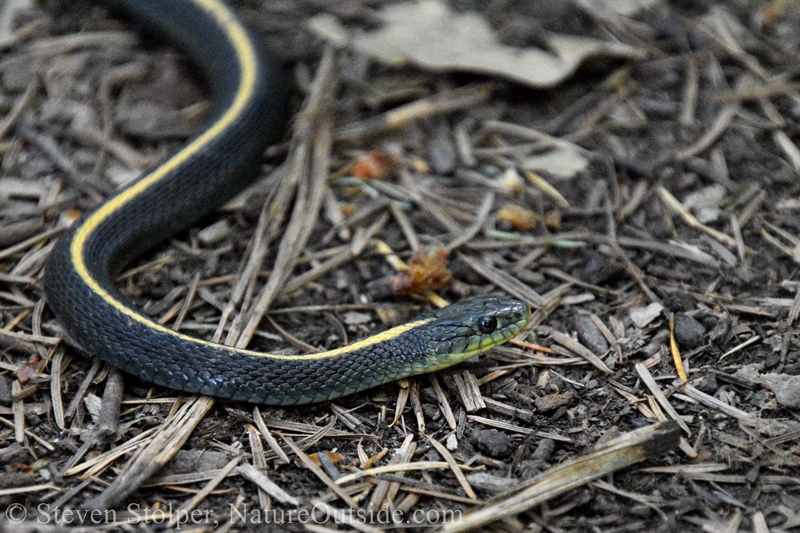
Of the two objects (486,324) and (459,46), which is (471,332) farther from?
(459,46)

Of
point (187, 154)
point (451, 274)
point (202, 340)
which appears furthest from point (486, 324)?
point (187, 154)

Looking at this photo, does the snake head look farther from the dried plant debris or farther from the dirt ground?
the dried plant debris

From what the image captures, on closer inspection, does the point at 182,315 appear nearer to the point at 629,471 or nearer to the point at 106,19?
the point at 629,471

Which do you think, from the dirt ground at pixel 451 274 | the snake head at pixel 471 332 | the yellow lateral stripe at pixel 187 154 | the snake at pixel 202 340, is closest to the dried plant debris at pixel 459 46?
the dirt ground at pixel 451 274

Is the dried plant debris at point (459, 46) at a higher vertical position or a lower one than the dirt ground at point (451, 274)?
Result: higher

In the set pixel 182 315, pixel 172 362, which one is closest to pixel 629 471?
pixel 172 362

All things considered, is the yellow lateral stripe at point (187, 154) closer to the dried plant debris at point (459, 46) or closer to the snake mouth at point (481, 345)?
the dried plant debris at point (459, 46)

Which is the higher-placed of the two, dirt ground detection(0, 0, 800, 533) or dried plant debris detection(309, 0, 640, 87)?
dried plant debris detection(309, 0, 640, 87)

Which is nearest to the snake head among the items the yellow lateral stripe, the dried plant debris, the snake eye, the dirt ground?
the snake eye
